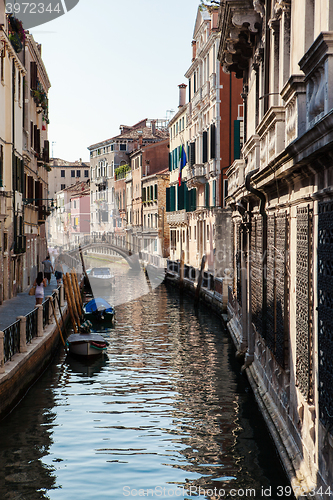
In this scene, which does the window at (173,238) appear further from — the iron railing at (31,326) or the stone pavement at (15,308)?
the iron railing at (31,326)

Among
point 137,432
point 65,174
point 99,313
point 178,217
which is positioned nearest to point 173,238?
point 178,217

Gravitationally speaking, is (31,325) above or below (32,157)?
below

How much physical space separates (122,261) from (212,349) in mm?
43722

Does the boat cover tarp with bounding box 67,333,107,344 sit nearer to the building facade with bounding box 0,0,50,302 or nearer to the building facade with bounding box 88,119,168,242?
the building facade with bounding box 0,0,50,302

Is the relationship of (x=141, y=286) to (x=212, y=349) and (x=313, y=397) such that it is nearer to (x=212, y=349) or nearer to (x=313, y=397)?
(x=212, y=349)

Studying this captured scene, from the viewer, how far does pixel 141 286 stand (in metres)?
36.1

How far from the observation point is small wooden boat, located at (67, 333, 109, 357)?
15.3 meters

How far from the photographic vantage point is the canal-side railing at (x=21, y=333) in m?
10.1

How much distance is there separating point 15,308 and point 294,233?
11.6 metres

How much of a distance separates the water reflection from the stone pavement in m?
1.46

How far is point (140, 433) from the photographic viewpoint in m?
9.53

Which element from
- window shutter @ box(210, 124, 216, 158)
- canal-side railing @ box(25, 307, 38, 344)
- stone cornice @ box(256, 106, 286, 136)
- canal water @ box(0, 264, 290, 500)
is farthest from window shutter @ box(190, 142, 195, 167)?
stone cornice @ box(256, 106, 286, 136)

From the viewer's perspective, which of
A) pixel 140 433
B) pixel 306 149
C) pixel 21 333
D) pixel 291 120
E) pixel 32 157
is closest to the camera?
pixel 306 149

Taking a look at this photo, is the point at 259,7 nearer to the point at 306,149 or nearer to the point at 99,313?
the point at 306,149
